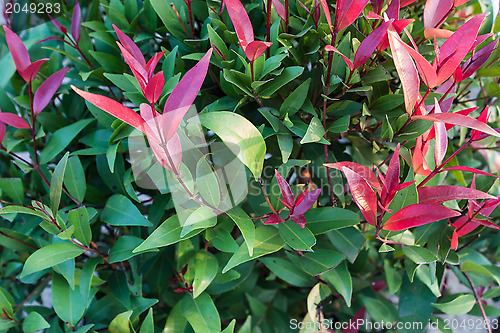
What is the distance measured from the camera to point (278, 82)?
18.7 inches

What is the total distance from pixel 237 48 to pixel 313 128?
148 millimetres

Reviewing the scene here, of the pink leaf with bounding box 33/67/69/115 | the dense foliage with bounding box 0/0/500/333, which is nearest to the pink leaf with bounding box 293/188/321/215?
the dense foliage with bounding box 0/0/500/333

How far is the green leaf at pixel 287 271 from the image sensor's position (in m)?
0.61

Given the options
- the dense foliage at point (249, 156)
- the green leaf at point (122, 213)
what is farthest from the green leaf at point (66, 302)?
the green leaf at point (122, 213)

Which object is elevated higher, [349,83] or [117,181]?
[349,83]

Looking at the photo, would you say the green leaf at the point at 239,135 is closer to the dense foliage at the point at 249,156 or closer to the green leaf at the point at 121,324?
the dense foliage at the point at 249,156

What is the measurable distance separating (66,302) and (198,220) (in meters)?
0.26

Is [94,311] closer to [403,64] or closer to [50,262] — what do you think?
[50,262]

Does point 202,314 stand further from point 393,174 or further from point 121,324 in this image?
point 393,174

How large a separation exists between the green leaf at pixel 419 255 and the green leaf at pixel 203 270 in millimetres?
243

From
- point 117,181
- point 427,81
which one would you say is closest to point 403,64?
point 427,81

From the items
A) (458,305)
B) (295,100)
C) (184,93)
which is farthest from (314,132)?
(458,305)

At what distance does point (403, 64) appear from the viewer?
40cm

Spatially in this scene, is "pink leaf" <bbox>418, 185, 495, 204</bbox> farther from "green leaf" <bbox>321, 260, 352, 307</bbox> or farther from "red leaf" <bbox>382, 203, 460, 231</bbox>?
"green leaf" <bbox>321, 260, 352, 307</bbox>
